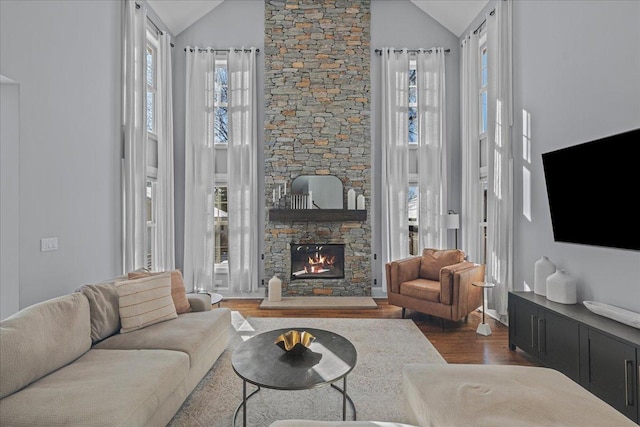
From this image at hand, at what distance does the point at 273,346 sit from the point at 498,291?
10.6ft

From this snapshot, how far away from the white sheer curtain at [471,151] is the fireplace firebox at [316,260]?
2043mm

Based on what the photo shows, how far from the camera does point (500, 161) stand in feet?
13.7

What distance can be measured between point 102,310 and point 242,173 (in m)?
3.38

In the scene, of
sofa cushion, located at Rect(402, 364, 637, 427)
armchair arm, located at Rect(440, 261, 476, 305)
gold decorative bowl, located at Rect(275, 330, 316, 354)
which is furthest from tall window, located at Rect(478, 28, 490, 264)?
gold decorative bowl, located at Rect(275, 330, 316, 354)

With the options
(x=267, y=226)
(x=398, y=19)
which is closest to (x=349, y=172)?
(x=267, y=226)

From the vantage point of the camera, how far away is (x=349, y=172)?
18.7 ft

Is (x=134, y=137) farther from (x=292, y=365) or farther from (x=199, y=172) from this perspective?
(x=292, y=365)

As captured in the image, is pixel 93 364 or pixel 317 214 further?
pixel 317 214

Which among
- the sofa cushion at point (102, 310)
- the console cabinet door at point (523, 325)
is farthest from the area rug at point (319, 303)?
the sofa cushion at point (102, 310)

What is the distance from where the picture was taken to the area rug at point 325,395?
232 centimetres

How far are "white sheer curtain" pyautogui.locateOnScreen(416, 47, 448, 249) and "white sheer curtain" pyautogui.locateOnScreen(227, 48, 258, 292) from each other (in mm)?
2757

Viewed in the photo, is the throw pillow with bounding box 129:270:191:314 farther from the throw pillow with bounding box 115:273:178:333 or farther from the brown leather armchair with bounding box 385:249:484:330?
the brown leather armchair with bounding box 385:249:484:330


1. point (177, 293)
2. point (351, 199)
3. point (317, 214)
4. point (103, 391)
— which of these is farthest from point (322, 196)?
point (103, 391)

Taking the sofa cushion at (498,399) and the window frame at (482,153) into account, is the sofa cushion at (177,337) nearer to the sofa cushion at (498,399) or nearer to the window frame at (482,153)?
the sofa cushion at (498,399)
